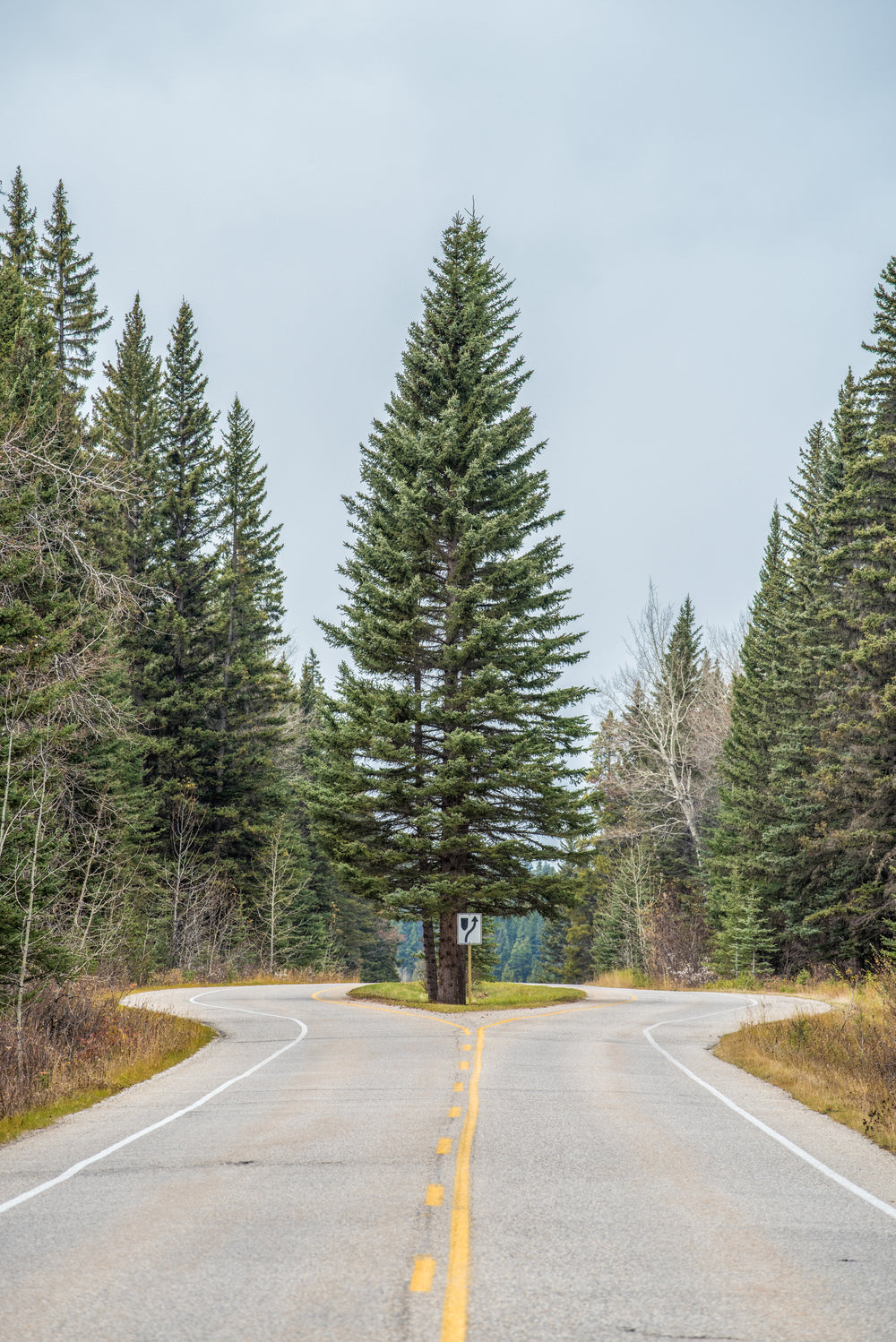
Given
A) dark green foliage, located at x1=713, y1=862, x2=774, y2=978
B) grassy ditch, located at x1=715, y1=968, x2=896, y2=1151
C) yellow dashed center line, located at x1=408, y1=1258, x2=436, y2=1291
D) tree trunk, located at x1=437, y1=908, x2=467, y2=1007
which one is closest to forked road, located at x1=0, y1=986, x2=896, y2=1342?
yellow dashed center line, located at x1=408, y1=1258, x2=436, y2=1291

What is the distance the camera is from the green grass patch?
37.4ft

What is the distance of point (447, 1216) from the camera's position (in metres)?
6.81

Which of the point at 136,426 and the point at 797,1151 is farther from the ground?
the point at 136,426

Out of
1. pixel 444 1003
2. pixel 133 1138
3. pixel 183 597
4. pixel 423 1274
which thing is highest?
pixel 183 597

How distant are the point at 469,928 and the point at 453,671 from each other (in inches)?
280

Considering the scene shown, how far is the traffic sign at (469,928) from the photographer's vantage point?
27047mm

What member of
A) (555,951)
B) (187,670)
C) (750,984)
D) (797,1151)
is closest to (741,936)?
(750,984)

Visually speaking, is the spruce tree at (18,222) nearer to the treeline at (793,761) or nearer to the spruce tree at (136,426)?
the spruce tree at (136,426)

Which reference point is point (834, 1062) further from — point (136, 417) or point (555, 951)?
point (555, 951)

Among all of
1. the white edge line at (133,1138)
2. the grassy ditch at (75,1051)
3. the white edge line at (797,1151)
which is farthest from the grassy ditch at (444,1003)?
the white edge line at (797,1151)

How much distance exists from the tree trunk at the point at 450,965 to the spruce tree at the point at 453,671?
6 cm

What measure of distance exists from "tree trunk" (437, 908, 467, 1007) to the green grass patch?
9.18 metres

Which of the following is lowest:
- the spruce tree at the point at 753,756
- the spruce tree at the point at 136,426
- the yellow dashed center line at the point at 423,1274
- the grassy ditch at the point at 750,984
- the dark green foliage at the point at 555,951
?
the dark green foliage at the point at 555,951

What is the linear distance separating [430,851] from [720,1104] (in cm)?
1610
